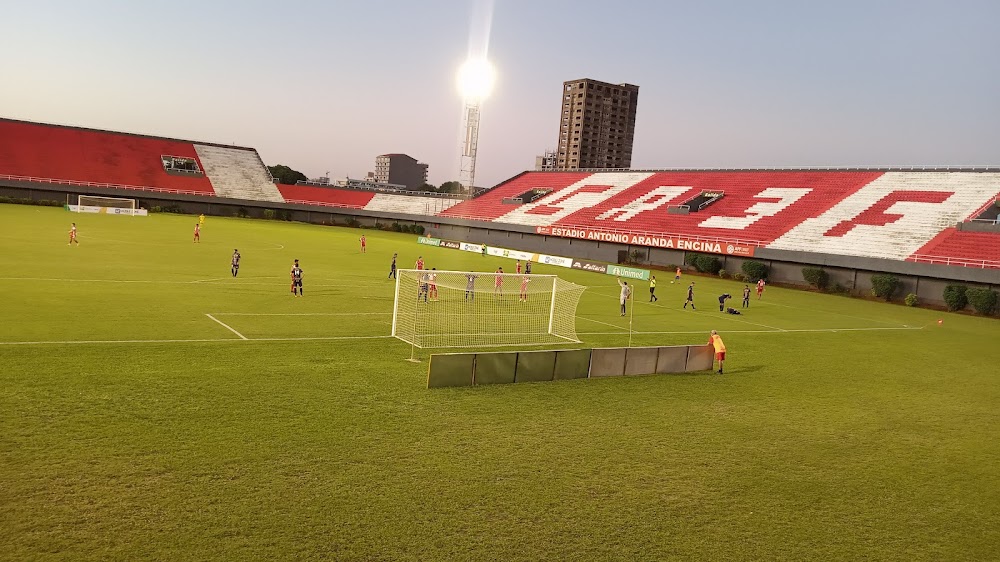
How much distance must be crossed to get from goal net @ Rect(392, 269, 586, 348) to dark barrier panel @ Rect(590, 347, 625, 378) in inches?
195

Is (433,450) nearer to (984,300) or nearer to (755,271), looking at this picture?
(984,300)

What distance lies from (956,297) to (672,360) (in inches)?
1226

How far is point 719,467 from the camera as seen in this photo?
1215 centimetres

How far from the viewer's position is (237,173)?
314ft

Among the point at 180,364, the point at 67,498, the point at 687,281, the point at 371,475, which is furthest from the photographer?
the point at 687,281

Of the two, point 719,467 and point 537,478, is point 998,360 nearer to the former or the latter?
point 719,467

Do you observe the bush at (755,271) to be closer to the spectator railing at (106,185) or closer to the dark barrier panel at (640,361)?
the dark barrier panel at (640,361)

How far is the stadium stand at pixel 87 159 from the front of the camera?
78.2m

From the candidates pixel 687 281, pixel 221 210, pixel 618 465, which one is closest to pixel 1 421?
pixel 618 465

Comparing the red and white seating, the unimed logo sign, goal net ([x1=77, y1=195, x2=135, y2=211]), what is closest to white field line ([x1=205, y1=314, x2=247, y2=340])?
the unimed logo sign

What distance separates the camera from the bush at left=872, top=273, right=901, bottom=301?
4444cm

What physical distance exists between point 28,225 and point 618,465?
54.1 meters

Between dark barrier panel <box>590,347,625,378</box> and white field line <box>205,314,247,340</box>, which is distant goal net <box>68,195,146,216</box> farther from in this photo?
dark barrier panel <box>590,347,625,378</box>

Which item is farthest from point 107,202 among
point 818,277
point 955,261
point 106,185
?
point 955,261
